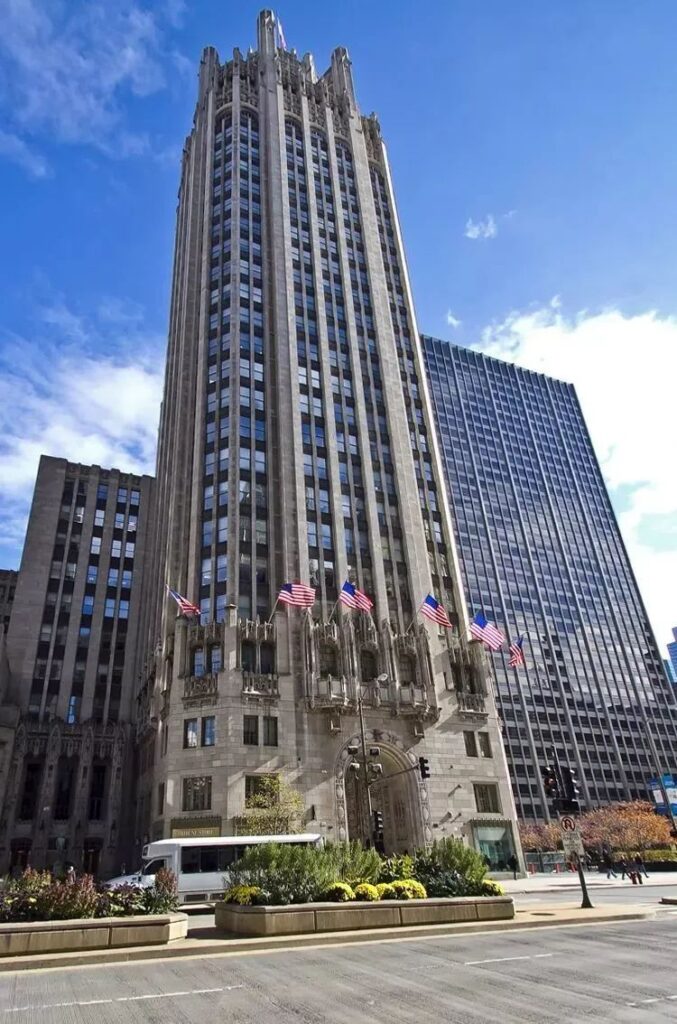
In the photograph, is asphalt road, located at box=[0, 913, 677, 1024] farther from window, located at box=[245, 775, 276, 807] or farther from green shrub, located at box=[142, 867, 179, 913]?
window, located at box=[245, 775, 276, 807]

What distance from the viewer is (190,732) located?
45.9m

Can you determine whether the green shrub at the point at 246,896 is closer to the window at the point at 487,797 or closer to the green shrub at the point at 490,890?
the green shrub at the point at 490,890

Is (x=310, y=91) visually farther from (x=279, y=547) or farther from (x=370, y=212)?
(x=279, y=547)

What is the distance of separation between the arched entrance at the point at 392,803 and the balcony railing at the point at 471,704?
7.20 metres

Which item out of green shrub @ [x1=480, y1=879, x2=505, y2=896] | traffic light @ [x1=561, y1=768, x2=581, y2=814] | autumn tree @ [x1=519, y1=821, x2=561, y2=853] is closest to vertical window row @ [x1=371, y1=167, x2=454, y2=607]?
traffic light @ [x1=561, y1=768, x2=581, y2=814]

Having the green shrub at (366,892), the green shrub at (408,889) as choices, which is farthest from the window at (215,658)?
the green shrub at (366,892)

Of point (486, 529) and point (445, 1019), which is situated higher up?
point (486, 529)

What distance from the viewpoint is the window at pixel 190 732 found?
45.4 metres

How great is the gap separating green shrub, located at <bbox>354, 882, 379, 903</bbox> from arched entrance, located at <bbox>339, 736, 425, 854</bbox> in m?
28.7

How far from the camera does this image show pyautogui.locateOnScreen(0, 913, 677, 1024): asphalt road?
9625mm

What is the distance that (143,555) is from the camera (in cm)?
8019

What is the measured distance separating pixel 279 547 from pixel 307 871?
1492 inches

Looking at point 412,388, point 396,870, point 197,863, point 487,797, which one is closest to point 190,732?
point 197,863

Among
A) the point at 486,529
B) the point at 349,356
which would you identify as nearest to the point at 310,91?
the point at 349,356
